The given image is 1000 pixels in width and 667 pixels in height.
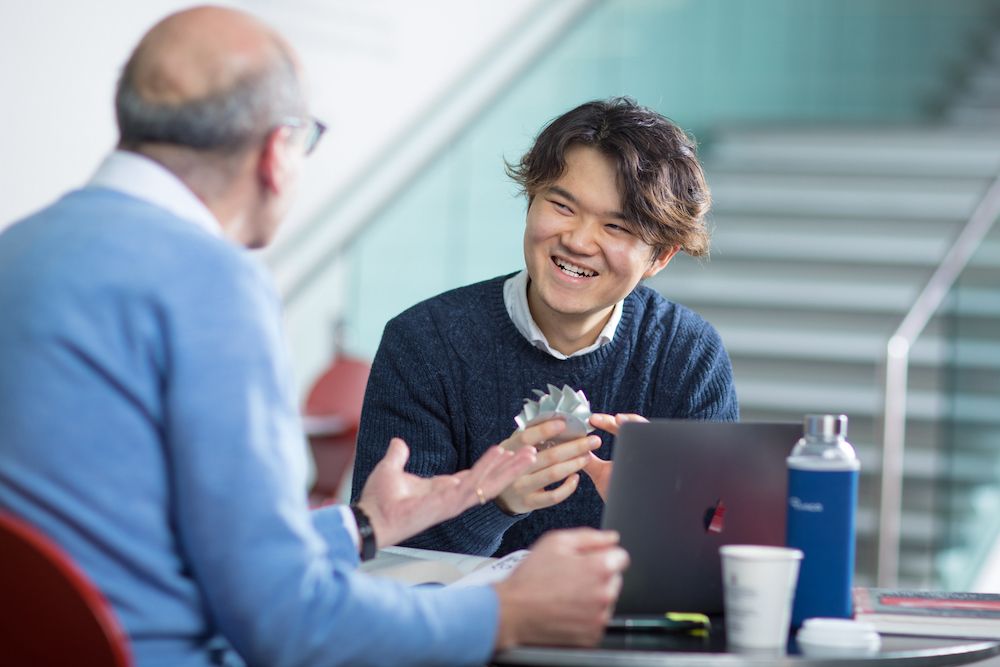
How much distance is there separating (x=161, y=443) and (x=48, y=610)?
199mm

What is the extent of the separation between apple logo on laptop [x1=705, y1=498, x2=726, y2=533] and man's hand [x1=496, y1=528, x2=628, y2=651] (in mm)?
212

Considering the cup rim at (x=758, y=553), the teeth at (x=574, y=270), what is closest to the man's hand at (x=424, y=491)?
the cup rim at (x=758, y=553)

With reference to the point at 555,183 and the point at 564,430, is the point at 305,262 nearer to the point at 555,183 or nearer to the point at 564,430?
the point at 555,183

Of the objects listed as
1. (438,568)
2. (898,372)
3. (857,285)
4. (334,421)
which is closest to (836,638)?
(438,568)

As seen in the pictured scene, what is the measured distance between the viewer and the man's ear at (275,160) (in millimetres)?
1319

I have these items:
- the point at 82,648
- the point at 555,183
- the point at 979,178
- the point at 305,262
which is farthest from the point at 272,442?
the point at 979,178

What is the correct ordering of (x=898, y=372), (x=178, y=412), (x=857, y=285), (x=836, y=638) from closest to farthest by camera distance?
(x=178, y=412) < (x=836, y=638) < (x=898, y=372) < (x=857, y=285)

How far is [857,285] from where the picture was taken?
19.2 ft

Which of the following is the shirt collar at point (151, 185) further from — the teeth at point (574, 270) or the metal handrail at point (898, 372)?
the metal handrail at point (898, 372)

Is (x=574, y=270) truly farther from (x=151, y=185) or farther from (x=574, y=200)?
(x=151, y=185)

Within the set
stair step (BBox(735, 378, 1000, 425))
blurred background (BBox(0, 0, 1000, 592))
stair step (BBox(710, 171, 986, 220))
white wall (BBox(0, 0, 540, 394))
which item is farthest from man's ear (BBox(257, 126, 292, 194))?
stair step (BBox(710, 171, 986, 220))

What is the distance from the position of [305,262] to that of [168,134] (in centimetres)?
429

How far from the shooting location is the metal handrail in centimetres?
425

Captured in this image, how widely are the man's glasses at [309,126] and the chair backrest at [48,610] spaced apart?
477 mm
